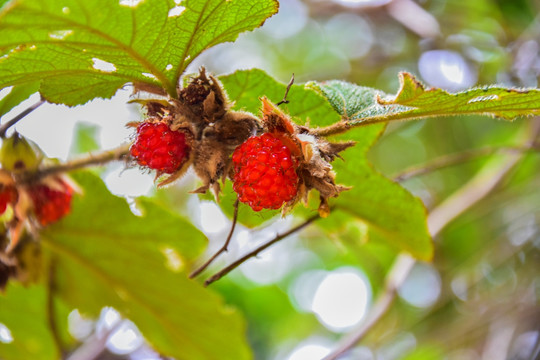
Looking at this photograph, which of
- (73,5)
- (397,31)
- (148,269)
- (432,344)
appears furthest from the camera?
(397,31)

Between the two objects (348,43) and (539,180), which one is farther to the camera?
(348,43)

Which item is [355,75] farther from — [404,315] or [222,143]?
[222,143]

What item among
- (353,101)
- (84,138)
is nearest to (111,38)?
(353,101)

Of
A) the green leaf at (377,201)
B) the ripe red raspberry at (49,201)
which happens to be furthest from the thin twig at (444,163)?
the ripe red raspberry at (49,201)

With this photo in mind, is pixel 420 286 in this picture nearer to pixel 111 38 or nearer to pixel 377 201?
pixel 377 201

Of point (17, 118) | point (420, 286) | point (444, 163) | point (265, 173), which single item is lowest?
point (265, 173)

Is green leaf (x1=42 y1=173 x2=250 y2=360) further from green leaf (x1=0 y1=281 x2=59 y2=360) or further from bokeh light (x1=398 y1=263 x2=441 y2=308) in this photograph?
bokeh light (x1=398 y1=263 x2=441 y2=308)

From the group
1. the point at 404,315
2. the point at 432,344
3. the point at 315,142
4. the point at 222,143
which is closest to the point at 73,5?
the point at 222,143
